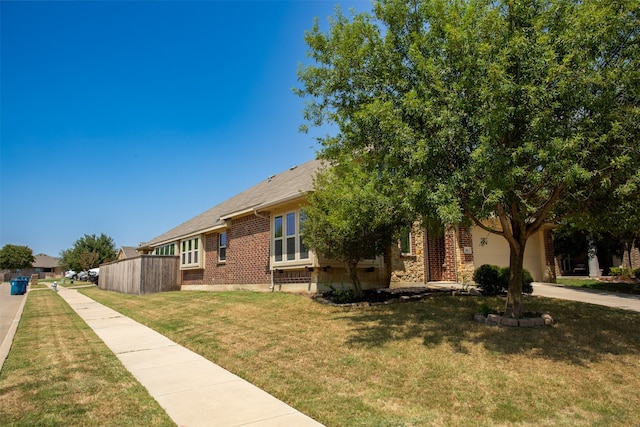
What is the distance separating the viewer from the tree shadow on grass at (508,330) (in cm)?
743

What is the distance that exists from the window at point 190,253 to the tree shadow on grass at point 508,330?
14929 millimetres

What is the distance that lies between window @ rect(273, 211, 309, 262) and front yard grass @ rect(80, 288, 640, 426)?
13.1 ft

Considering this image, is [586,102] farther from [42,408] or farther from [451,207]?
[42,408]

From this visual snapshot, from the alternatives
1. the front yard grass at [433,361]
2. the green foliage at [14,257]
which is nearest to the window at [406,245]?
the front yard grass at [433,361]

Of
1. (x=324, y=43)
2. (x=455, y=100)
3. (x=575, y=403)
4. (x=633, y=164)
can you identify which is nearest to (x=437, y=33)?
(x=455, y=100)

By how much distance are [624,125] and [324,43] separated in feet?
20.7

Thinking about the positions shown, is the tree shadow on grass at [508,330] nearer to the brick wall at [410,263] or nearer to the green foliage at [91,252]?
the brick wall at [410,263]

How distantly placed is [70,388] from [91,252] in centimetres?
6159

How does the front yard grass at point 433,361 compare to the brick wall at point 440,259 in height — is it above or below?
below

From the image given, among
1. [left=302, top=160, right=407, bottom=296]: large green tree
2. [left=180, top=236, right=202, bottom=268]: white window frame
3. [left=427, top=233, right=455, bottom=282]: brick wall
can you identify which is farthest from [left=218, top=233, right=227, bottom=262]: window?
[left=427, top=233, right=455, bottom=282]: brick wall

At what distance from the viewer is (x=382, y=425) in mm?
4605

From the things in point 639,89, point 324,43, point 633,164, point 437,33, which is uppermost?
point 324,43

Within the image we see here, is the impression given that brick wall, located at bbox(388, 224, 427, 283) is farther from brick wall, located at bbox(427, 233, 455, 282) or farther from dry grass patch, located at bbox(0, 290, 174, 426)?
dry grass patch, located at bbox(0, 290, 174, 426)

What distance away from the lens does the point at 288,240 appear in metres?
16.0
